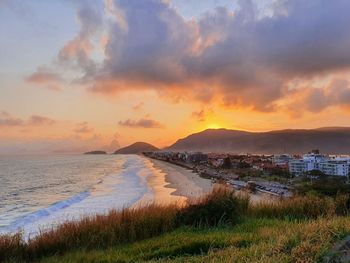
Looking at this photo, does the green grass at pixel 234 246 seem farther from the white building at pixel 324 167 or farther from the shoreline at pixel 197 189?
the white building at pixel 324 167

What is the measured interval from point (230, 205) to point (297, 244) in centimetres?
488

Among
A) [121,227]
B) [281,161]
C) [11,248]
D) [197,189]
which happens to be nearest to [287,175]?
[197,189]

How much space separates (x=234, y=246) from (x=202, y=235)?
1691 mm

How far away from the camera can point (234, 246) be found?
7.09m

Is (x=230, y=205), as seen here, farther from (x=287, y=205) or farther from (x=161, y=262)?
(x=161, y=262)

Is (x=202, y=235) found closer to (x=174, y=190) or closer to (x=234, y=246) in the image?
(x=234, y=246)

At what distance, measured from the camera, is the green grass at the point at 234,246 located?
5.61m

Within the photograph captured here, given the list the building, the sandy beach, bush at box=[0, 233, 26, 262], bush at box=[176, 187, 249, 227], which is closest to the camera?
bush at box=[0, 233, 26, 262]

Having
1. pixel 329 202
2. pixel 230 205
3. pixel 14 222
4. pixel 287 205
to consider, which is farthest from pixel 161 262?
pixel 14 222

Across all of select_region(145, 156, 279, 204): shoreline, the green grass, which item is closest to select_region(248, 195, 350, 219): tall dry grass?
select_region(145, 156, 279, 204): shoreline

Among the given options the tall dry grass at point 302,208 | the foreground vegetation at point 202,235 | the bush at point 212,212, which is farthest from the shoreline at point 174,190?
the foreground vegetation at point 202,235

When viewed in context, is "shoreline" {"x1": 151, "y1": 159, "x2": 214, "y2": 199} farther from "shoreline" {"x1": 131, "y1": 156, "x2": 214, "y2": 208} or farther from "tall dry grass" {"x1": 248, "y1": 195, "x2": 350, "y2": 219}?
"tall dry grass" {"x1": 248, "y1": 195, "x2": 350, "y2": 219}

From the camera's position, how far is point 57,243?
9234 mm

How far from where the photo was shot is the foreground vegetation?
617 cm
